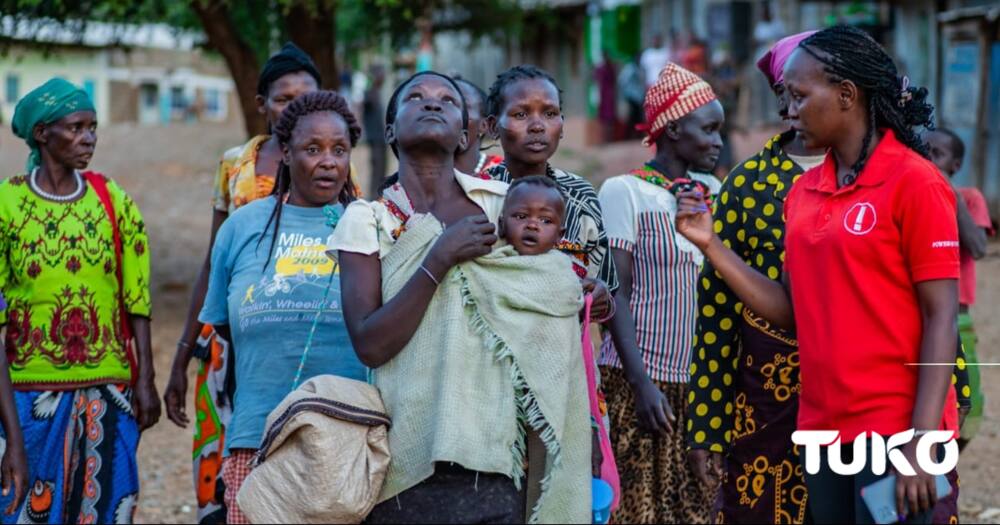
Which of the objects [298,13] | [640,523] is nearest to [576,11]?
[298,13]

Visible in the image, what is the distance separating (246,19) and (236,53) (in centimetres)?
174

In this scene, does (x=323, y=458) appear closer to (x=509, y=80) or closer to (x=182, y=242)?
(x=509, y=80)

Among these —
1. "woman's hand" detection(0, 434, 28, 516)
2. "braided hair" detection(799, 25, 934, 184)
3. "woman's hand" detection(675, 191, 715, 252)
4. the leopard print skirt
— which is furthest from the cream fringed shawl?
"woman's hand" detection(0, 434, 28, 516)

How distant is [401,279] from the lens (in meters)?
3.37

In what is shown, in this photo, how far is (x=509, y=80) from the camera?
4.61 metres

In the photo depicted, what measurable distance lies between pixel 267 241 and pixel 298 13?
8060 millimetres

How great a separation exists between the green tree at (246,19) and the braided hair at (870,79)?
7371 millimetres

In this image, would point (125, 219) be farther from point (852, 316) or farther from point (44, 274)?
point (852, 316)

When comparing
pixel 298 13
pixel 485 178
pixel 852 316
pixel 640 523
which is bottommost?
pixel 640 523

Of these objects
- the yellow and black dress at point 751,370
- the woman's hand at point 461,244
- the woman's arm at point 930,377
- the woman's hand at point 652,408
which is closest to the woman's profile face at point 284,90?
the woman's hand at point 652,408

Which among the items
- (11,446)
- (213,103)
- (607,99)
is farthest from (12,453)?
(213,103)

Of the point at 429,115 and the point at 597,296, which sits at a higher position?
the point at 429,115

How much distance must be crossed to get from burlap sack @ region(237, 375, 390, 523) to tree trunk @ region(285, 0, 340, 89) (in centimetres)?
887

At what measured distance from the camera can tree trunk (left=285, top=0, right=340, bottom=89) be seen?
12141 millimetres
